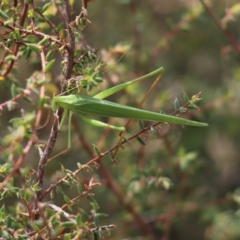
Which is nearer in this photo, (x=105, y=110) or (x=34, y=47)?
(x=34, y=47)

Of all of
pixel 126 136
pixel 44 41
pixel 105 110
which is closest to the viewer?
pixel 44 41

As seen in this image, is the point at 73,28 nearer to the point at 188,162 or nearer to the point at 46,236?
the point at 46,236

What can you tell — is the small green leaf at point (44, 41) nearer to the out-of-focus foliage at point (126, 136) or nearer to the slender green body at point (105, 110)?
the out-of-focus foliage at point (126, 136)

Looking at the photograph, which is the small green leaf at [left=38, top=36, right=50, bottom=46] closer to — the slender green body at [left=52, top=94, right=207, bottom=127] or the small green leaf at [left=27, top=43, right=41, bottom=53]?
the small green leaf at [left=27, top=43, right=41, bottom=53]

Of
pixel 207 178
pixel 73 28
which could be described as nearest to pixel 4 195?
pixel 73 28

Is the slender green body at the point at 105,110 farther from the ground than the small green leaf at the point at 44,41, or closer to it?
closer to it

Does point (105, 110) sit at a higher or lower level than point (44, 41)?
lower

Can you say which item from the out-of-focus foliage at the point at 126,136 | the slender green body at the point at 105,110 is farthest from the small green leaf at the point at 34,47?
the slender green body at the point at 105,110

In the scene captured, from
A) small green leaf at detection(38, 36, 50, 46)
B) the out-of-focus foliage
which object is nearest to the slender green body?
the out-of-focus foliage

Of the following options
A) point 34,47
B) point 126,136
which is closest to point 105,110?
point 34,47

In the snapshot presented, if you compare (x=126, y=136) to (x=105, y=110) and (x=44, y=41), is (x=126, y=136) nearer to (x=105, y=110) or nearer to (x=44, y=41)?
(x=105, y=110)
